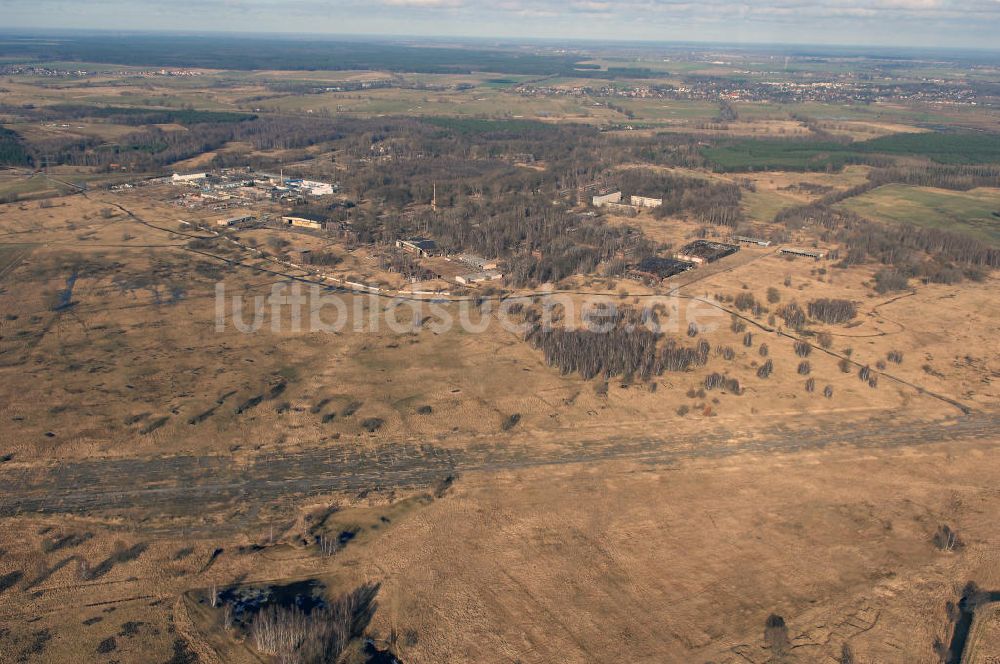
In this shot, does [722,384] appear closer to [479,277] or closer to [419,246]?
[479,277]

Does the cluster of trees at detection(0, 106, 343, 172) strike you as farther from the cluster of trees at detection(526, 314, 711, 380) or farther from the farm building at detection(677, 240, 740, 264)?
the cluster of trees at detection(526, 314, 711, 380)

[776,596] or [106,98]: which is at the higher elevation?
[106,98]

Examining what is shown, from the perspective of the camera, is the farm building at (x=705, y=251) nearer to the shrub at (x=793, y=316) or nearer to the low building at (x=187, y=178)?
the shrub at (x=793, y=316)

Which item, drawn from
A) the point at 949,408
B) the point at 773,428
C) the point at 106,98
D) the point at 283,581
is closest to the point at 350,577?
the point at 283,581

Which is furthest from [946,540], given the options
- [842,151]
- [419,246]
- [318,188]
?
[842,151]

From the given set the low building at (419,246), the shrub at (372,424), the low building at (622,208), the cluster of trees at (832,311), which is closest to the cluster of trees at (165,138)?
the low building at (419,246)

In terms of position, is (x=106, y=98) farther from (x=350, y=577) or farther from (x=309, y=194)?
(x=350, y=577)
